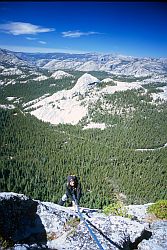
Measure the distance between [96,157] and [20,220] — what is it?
7991cm

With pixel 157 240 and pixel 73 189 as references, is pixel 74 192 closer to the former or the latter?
pixel 73 189

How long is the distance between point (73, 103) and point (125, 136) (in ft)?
201

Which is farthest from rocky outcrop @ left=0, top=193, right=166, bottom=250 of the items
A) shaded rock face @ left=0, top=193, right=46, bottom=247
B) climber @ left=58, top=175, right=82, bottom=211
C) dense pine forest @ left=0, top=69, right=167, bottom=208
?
dense pine forest @ left=0, top=69, right=167, bottom=208

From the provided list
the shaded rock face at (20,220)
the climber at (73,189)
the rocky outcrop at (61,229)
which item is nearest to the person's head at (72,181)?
the climber at (73,189)

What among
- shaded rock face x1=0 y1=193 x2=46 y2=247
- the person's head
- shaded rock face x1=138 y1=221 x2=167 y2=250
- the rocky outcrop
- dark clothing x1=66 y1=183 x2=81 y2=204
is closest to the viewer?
the rocky outcrop

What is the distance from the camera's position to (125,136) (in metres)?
116

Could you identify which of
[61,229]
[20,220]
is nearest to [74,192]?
[61,229]

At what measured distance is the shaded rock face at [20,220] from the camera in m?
9.69

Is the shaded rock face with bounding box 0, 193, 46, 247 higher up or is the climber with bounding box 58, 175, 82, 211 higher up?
the climber with bounding box 58, 175, 82, 211

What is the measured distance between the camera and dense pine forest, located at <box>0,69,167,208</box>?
62.0 m

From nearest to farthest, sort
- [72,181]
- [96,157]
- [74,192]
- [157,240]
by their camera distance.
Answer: [157,240], [72,181], [74,192], [96,157]

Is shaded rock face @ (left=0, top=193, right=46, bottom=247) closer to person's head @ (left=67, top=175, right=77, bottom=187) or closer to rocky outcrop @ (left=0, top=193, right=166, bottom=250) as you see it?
rocky outcrop @ (left=0, top=193, right=166, bottom=250)

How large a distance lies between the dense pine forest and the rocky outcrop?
2541 cm

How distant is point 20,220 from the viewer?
10.4 metres
